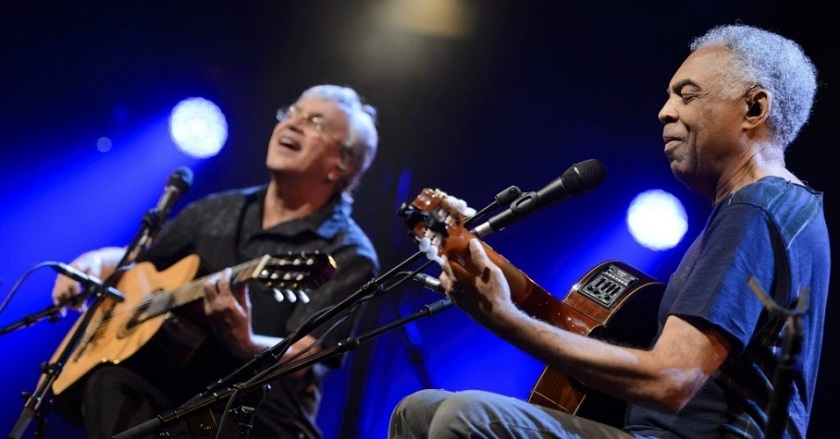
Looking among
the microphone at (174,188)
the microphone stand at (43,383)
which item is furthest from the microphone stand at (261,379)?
the microphone at (174,188)

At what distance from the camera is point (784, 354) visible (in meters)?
1.55

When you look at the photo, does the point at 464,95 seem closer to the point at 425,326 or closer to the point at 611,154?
the point at 611,154

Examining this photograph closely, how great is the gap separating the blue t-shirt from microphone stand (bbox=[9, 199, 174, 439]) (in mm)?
2483

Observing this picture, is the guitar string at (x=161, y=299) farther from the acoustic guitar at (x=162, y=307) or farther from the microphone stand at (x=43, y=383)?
the microphone stand at (x=43, y=383)

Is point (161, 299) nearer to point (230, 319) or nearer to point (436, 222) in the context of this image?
point (230, 319)

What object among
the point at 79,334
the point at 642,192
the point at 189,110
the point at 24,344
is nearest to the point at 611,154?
the point at 642,192

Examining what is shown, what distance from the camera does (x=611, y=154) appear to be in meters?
5.34

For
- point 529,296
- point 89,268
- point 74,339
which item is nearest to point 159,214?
point 74,339

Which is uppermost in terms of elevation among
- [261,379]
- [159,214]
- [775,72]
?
[775,72]

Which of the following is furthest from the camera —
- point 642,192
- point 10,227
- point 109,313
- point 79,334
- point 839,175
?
point 10,227

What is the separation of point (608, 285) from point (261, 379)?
3.91 ft

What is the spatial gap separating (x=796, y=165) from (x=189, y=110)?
14.0 ft

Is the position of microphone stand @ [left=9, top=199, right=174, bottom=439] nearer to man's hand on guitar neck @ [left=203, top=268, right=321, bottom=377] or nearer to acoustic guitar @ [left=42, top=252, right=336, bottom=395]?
acoustic guitar @ [left=42, top=252, right=336, bottom=395]

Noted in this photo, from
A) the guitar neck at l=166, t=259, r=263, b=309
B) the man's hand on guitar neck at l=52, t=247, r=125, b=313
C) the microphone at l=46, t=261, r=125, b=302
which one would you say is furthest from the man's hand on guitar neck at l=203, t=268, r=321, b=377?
the man's hand on guitar neck at l=52, t=247, r=125, b=313
